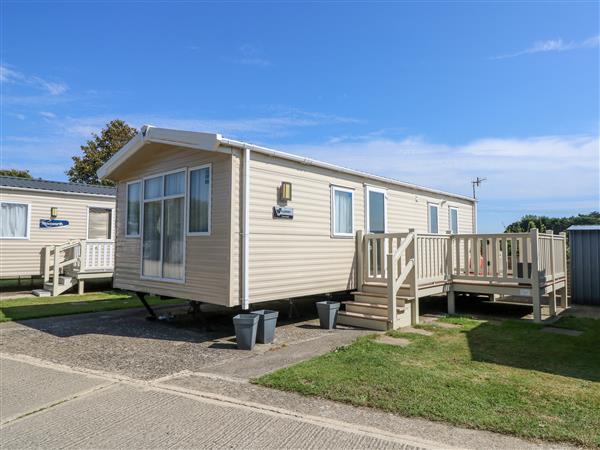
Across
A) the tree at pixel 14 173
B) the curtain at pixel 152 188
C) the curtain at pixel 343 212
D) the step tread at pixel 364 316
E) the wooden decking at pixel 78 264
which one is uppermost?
the tree at pixel 14 173

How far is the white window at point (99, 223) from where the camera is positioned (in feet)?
50.5

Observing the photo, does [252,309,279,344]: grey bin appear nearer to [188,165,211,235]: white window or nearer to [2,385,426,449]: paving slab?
[188,165,211,235]: white window

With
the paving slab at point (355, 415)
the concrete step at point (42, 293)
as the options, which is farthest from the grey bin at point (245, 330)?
the concrete step at point (42, 293)

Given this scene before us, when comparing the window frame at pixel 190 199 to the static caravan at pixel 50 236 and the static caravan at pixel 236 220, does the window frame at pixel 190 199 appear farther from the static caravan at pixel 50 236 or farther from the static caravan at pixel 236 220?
the static caravan at pixel 50 236

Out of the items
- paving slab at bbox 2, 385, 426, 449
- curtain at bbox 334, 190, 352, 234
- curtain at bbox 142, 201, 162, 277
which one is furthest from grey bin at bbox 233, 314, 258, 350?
curtain at bbox 334, 190, 352, 234

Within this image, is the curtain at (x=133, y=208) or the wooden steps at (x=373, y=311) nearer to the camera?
the wooden steps at (x=373, y=311)

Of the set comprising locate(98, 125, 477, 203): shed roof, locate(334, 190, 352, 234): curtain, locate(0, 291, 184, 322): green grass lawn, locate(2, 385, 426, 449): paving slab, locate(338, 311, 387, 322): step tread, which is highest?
locate(98, 125, 477, 203): shed roof

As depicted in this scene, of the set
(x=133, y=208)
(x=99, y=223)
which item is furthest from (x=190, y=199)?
(x=99, y=223)

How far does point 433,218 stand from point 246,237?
24.5 feet

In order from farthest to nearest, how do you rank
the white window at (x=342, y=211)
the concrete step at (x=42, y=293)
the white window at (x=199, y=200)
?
the concrete step at (x=42, y=293)
the white window at (x=342, y=211)
the white window at (x=199, y=200)

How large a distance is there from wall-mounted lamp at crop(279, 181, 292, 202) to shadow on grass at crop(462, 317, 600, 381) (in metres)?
3.86

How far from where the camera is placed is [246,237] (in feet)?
21.8

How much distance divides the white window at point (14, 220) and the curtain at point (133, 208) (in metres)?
7.02

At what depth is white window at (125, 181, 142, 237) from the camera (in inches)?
349
